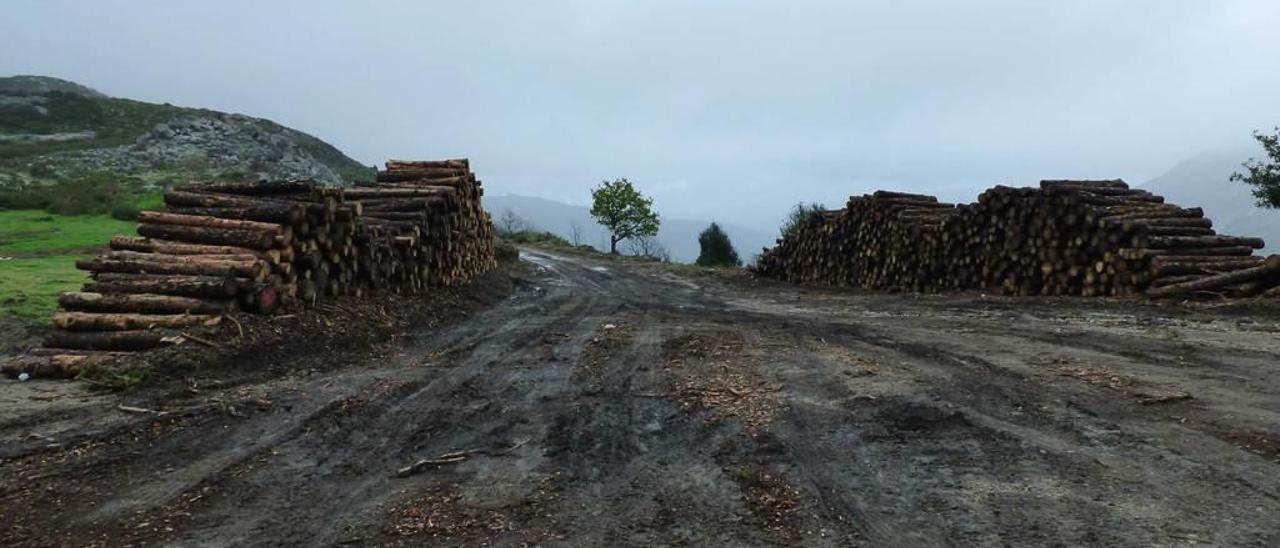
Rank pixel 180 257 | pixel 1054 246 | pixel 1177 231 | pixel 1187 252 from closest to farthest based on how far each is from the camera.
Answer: pixel 180 257 < pixel 1187 252 < pixel 1177 231 < pixel 1054 246

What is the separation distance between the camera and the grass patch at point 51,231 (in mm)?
19406

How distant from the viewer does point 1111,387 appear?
6.07 metres

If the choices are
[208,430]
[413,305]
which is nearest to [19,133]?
[413,305]

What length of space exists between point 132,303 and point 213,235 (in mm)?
1605

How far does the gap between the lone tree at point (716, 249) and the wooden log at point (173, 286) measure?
32523 mm

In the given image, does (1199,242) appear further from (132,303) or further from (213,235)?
(132,303)

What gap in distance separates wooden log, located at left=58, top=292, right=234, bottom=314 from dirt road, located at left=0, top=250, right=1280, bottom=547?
4.14 feet

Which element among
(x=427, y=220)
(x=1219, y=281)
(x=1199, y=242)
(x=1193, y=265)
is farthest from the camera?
(x=427, y=220)

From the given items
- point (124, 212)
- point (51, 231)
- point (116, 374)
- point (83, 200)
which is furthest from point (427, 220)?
point (83, 200)

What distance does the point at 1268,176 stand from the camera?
80.1 feet

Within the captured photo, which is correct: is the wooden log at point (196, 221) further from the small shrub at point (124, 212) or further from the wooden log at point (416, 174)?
the small shrub at point (124, 212)

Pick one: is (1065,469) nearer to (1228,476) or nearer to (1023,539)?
(1228,476)

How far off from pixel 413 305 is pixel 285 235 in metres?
3.06

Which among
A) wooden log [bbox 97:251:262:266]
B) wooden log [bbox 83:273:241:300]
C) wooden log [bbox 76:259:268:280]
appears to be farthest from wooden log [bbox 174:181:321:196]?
wooden log [bbox 83:273:241:300]
